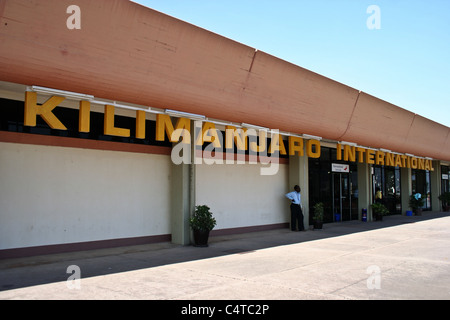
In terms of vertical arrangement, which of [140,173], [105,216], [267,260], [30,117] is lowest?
[267,260]

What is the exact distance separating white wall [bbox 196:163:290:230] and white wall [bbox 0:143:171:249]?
1.78 m

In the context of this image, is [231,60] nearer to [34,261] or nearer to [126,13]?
[126,13]

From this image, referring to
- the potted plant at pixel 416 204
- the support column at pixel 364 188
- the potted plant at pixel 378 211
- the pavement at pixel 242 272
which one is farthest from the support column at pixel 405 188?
the pavement at pixel 242 272

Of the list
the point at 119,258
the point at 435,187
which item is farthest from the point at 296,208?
the point at 435,187

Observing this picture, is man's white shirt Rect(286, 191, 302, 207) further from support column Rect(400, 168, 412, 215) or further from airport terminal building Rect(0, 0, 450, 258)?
support column Rect(400, 168, 412, 215)

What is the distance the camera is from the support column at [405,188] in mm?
25766

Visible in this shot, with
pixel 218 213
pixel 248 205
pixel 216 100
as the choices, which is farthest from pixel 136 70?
pixel 248 205

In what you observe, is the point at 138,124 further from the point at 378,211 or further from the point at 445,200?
the point at 445,200

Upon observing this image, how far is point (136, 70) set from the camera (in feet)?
30.2

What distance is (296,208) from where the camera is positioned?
1592 cm

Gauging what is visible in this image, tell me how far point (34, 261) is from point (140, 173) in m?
3.96

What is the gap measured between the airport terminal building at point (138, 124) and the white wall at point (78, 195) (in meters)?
0.03

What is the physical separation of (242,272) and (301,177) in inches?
355

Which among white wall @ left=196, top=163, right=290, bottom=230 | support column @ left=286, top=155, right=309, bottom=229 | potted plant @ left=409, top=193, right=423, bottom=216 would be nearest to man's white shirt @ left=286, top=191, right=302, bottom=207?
support column @ left=286, top=155, right=309, bottom=229
